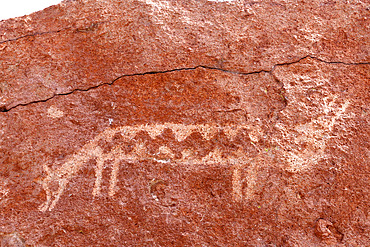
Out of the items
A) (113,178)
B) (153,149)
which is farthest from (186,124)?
(113,178)

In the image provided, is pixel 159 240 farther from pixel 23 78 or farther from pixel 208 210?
pixel 23 78

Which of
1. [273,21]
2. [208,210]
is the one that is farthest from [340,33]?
[208,210]

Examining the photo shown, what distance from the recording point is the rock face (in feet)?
4.25

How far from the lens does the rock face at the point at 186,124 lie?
129 cm

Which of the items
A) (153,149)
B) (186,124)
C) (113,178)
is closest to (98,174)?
(113,178)

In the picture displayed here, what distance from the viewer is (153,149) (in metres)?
1.32

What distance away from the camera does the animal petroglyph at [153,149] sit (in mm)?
1313

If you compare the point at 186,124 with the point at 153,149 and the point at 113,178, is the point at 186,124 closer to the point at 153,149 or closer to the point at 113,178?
the point at 153,149

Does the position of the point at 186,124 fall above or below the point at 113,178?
above

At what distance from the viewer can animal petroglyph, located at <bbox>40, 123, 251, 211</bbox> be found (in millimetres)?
1313

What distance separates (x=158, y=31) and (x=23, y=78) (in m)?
0.64

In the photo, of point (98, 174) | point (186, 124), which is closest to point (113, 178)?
point (98, 174)

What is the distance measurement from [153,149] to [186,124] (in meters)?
0.18

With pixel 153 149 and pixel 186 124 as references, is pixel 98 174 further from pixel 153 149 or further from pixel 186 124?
pixel 186 124
